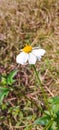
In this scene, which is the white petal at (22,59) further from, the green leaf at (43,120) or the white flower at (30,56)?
the green leaf at (43,120)

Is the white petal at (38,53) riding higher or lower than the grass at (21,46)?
higher

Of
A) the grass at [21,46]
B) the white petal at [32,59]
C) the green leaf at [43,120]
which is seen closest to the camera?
the white petal at [32,59]

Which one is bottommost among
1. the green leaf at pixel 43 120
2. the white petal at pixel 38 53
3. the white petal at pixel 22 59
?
the green leaf at pixel 43 120

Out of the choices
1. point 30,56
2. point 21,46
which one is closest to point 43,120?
point 30,56

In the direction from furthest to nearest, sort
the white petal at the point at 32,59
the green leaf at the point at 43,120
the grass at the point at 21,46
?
the grass at the point at 21,46 < the green leaf at the point at 43,120 < the white petal at the point at 32,59

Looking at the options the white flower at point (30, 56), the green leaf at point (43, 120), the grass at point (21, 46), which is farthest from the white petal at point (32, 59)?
the grass at point (21, 46)

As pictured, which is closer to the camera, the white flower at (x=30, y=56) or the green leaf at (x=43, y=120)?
the white flower at (x=30, y=56)

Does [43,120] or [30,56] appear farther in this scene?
[43,120]

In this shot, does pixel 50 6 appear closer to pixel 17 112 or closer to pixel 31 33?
pixel 31 33

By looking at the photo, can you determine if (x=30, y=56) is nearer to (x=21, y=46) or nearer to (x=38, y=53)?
(x=38, y=53)
